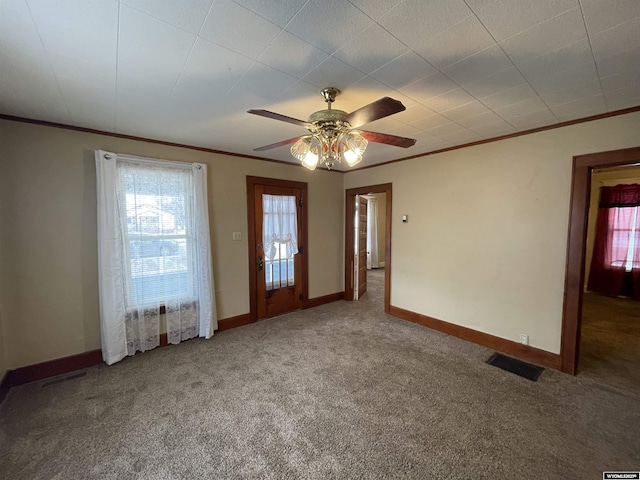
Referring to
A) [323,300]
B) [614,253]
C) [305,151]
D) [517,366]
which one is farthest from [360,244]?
[614,253]

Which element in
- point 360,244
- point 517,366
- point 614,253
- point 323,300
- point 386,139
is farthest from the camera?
point 360,244

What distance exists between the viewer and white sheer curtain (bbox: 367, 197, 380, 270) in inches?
326

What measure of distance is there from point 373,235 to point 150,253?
21.4 ft

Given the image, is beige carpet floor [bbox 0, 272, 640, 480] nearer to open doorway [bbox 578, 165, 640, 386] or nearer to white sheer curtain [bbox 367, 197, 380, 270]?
open doorway [bbox 578, 165, 640, 386]

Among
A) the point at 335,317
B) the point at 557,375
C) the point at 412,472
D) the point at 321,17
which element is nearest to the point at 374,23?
the point at 321,17

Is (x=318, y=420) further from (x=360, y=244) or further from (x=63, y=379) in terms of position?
(x=360, y=244)

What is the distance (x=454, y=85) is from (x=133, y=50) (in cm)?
201

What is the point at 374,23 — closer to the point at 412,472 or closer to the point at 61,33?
the point at 61,33

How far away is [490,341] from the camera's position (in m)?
3.12

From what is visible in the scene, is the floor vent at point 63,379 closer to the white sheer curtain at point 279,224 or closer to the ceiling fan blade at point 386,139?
the white sheer curtain at point 279,224

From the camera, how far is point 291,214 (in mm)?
4297

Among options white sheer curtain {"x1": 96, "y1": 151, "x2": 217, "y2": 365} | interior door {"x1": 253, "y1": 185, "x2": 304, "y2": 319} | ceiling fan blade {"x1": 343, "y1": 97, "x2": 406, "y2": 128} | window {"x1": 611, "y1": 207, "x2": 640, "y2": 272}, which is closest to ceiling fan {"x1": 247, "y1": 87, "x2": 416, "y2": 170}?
ceiling fan blade {"x1": 343, "y1": 97, "x2": 406, "y2": 128}

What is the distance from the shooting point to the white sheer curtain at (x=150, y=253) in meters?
2.73

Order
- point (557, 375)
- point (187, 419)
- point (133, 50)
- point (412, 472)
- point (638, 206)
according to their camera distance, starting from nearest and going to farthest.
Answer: point (133, 50) → point (412, 472) → point (187, 419) → point (557, 375) → point (638, 206)
